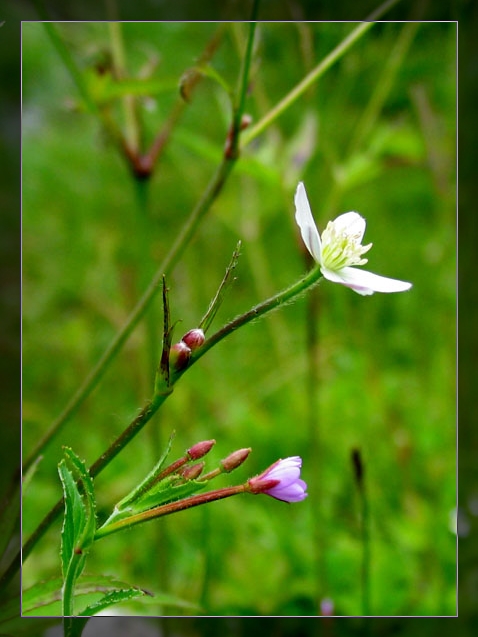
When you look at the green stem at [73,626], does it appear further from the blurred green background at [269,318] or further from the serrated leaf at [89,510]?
the blurred green background at [269,318]

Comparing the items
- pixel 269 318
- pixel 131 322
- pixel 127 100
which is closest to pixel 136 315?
pixel 131 322

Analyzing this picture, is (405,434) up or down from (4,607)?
up

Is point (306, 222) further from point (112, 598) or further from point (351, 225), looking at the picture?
point (112, 598)

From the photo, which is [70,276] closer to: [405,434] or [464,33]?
[405,434]

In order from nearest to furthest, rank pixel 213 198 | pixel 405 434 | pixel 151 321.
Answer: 1. pixel 213 198
2. pixel 151 321
3. pixel 405 434

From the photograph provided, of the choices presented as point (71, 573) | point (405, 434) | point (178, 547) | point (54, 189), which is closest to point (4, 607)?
point (71, 573)

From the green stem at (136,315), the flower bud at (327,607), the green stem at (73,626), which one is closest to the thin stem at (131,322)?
the green stem at (136,315)

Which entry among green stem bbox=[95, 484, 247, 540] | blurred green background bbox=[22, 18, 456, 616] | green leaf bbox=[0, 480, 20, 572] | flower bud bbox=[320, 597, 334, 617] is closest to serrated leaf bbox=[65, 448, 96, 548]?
green stem bbox=[95, 484, 247, 540]
